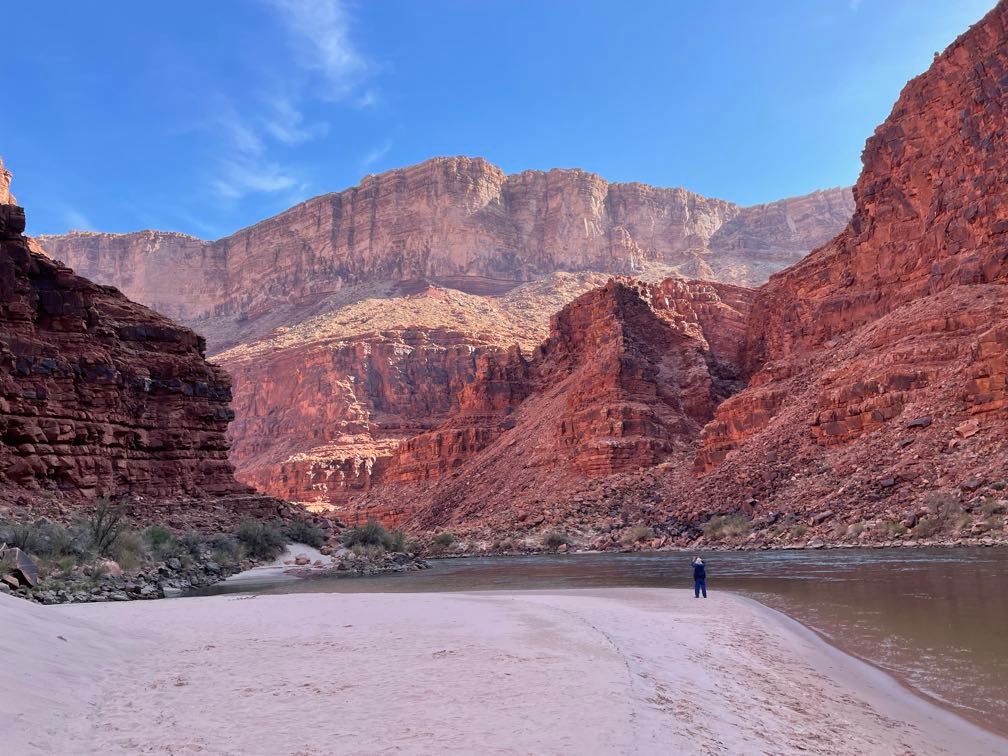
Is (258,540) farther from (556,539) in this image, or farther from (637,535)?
(637,535)

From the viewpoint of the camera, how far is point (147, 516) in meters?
35.6

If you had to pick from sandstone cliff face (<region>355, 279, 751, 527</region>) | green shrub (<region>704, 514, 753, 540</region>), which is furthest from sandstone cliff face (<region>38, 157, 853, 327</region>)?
green shrub (<region>704, 514, 753, 540</region>)

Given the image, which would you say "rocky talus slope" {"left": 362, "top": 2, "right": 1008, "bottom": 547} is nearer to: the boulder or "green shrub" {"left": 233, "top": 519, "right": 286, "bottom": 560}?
"green shrub" {"left": 233, "top": 519, "right": 286, "bottom": 560}

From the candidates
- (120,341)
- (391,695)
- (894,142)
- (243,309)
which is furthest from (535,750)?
(243,309)

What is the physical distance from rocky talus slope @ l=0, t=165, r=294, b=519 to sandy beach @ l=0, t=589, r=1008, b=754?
25969 mm

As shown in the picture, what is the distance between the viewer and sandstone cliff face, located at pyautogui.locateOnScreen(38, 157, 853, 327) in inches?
6496

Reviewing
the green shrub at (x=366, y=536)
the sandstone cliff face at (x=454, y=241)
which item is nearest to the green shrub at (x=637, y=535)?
the green shrub at (x=366, y=536)

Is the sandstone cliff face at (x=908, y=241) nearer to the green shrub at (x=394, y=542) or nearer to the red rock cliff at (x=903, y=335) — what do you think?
the red rock cliff at (x=903, y=335)

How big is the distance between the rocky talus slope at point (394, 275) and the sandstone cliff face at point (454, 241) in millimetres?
375

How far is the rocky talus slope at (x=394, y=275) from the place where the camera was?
Result: 111688 millimetres

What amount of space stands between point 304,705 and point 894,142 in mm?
64399

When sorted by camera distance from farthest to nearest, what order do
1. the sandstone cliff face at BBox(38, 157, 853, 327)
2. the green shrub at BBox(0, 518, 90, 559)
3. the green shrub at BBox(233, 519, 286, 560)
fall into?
the sandstone cliff face at BBox(38, 157, 853, 327)
the green shrub at BBox(233, 519, 286, 560)
the green shrub at BBox(0, 518, 90, 559)

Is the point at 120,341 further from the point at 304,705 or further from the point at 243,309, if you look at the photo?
the point at 243,309

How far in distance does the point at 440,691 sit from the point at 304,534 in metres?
38.4
